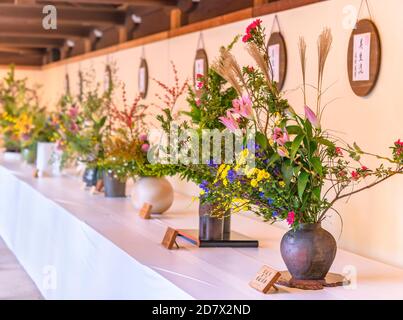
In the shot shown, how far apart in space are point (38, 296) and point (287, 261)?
2.42 meters

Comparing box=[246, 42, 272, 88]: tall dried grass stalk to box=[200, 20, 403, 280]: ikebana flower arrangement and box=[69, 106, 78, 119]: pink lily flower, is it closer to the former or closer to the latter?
box=[200, 20, 403, 280]: ikebana flower arrangement

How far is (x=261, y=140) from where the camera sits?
2.08m

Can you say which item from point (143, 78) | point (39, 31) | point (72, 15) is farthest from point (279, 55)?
point (39, 31)

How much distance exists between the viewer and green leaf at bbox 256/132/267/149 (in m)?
2.08

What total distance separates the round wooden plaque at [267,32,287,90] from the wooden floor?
1802mm

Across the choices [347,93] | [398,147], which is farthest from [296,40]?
[398,147]

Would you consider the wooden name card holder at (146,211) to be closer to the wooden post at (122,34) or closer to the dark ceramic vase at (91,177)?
the dark ceramic vase at (91,177)

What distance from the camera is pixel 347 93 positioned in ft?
9.82

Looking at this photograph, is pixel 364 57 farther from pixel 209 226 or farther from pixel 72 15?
pixel 72 15

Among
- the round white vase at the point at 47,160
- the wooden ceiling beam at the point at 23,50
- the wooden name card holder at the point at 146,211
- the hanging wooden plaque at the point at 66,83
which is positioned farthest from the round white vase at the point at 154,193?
the wooden ceiling beam at the point at 23,50

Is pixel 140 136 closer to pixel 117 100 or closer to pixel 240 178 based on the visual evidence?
pixel 240 178

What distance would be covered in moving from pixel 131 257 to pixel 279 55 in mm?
1452

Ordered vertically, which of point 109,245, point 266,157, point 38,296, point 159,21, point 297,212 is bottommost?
point 38,296

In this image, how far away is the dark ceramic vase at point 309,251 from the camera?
2105 millimetres
